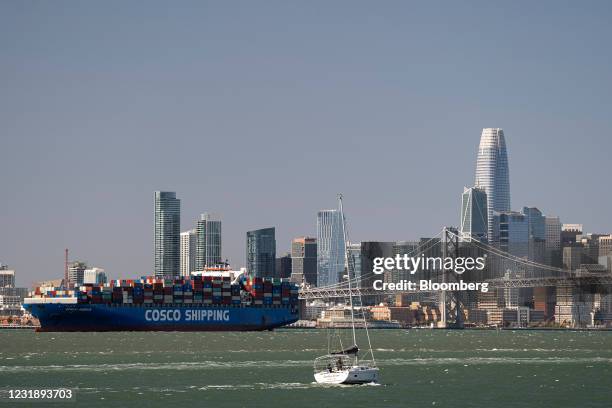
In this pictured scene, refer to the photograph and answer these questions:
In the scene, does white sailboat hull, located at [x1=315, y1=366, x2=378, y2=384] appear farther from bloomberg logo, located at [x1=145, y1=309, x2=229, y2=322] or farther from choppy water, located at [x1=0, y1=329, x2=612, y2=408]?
bloomberg logo, located at [x1=145, y1=309, x2=229, y2=322]

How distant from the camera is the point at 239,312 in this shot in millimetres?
182000

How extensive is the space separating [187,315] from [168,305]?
321cm

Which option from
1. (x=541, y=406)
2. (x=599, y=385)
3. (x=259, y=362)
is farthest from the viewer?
(x=259, y=362)

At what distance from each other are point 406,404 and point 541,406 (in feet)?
20.0

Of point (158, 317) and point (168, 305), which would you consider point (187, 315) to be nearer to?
point (168, 305)

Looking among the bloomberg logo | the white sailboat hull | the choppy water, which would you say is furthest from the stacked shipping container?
the white sailboat hull

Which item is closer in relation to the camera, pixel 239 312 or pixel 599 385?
pixel 599 385

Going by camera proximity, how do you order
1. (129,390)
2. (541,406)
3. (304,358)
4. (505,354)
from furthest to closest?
(505,354), (304,358), (129,390), (541,406)

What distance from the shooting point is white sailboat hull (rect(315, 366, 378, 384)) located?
6788cm

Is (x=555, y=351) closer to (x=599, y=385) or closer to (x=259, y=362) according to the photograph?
(x=259, y=362)

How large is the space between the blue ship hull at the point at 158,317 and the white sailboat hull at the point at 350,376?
104 metres

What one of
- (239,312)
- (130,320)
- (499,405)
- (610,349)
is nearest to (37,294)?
(130,320)

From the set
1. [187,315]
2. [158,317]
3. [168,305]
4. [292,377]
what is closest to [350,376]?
[292,377]

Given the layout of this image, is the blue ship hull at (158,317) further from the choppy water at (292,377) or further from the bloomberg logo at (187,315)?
the choppy water at (292,377)
